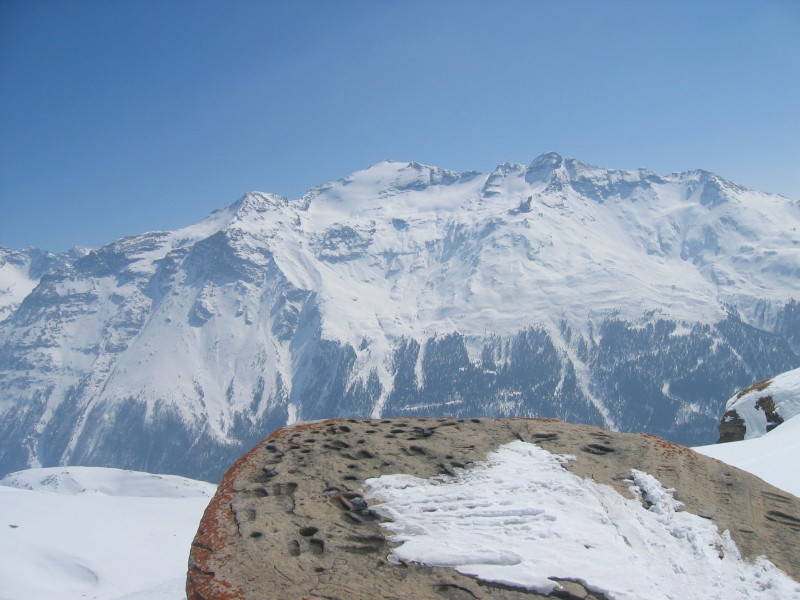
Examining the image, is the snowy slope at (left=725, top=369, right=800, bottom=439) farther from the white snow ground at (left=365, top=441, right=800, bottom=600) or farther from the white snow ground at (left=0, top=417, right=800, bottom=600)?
the white snow ground at (left=365, top=441, right=800, bottom=600)

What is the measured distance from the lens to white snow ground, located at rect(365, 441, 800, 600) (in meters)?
8.29

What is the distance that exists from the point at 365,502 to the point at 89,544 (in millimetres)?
57941

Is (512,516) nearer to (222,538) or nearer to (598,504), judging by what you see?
(598,504)

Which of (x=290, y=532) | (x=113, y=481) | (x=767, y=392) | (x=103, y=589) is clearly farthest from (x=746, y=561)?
(x=113, y=481)

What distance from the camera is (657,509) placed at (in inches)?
402

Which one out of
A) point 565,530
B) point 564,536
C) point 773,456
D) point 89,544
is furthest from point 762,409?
point 89,544

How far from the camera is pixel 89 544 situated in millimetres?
55938

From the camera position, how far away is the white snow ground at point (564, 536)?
8.29 metres

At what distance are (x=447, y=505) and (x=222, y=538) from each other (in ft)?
12.4

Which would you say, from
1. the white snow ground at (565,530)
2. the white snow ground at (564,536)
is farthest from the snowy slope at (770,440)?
the white snow ground at (564,536)

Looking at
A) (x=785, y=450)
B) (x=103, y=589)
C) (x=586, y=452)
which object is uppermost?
(x=586, y=452)

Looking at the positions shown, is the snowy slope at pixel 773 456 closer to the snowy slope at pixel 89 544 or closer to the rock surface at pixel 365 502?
the rock surface at pixel 365 502

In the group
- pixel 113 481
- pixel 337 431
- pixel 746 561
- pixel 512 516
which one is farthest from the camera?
pixel 113 481

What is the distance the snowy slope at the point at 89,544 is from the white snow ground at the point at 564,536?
70.0 ft
